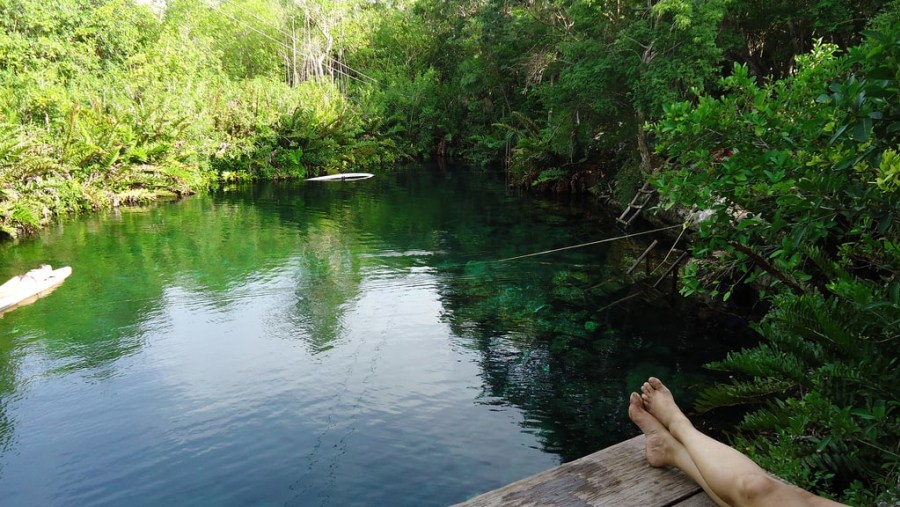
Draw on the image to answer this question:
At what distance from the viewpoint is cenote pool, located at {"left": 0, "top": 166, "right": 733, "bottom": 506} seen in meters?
4.84

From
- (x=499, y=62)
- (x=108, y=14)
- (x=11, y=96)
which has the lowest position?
(x=11, y=96)

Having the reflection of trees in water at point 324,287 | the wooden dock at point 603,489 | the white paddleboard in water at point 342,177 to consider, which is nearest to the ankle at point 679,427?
the wooden dock at point 603,489

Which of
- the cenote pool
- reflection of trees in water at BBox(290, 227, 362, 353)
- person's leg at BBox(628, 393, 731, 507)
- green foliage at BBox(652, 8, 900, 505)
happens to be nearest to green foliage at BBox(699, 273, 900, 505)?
green foliage at BBox(652, 8, 900, 505)

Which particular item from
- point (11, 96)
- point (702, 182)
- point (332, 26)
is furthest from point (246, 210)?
point (332, 26)

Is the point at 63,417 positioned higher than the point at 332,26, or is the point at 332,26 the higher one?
the point at 332,26

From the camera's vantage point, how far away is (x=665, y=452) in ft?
9.17

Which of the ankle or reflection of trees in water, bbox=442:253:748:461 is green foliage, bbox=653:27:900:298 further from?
reflection of trees in water, bbox=442:253:748:461

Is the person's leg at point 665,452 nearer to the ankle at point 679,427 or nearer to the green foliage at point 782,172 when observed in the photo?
the ankle at point 679,427

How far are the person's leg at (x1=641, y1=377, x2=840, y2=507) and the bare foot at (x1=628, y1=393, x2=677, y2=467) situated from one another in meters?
0.06

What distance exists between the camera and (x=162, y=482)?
468 centimetres

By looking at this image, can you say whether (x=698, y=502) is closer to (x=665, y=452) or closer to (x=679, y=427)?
(x=665, y=452)

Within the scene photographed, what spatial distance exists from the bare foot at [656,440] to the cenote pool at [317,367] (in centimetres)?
192

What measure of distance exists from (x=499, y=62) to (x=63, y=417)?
2650 cm

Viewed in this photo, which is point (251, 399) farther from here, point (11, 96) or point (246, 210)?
point (11, 96)
